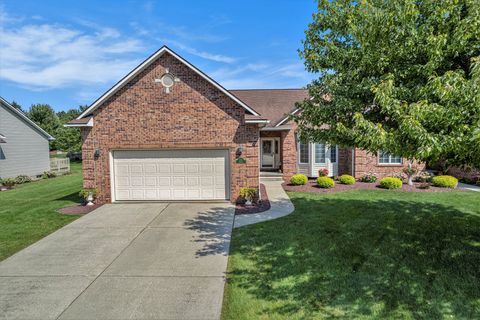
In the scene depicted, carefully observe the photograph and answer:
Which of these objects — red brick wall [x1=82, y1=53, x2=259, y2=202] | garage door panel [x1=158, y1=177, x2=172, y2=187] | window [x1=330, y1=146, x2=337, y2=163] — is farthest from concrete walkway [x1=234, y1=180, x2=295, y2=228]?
window [x1=330, y1=146, x2=337, y2=163]

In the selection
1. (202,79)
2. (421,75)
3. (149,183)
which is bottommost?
(149,183)

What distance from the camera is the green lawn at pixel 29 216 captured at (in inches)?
310

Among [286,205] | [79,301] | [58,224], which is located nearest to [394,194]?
[286,205]

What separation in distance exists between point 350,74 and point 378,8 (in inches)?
57.5

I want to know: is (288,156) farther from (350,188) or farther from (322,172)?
(350,188)

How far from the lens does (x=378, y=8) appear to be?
243 inches

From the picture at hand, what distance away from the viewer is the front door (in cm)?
2020

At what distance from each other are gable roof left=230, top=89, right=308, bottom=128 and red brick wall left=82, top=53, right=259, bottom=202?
313 inches

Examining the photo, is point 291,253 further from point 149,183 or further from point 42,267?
point 149,183

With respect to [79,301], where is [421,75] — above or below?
above

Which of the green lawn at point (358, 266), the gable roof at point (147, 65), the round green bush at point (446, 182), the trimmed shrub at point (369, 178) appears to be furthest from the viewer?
the trimmed shrub at point (369, 178)

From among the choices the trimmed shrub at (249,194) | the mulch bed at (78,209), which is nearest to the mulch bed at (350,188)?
the trimmed shrub at (249,194)

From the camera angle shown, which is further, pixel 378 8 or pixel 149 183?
pixel 149 183

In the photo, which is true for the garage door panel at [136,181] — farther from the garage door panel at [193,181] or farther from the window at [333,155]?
the window at [333,155]
